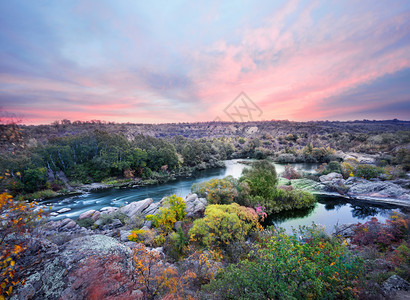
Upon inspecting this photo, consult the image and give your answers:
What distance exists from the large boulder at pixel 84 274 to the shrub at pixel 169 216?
33.2ft

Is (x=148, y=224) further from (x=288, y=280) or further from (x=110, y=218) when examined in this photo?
(x=288, y=280)

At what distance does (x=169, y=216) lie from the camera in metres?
14.6

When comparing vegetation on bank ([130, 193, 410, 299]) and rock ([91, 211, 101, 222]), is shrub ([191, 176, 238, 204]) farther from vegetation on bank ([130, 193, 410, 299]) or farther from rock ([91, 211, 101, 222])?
rock ([91, 211, 101, 222])

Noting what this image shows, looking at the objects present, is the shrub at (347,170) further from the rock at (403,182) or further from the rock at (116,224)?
the rock at (116,224)

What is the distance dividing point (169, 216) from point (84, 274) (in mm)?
11010

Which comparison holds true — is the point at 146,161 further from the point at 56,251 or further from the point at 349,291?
the point at 349,291

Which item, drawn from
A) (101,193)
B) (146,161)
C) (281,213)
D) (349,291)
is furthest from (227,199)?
(146,161)

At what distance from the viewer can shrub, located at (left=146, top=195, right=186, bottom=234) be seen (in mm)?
14430

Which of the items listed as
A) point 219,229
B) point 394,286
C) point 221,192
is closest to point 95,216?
point 221,192

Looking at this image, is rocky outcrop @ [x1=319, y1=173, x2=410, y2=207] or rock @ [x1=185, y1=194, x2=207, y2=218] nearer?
rock @ [x1=185, y1=194, x2=207, y2=218]

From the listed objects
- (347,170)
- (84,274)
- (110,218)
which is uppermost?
(84,274)

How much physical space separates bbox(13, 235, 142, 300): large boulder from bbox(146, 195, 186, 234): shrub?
10.1 m

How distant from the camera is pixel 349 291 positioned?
492 cm

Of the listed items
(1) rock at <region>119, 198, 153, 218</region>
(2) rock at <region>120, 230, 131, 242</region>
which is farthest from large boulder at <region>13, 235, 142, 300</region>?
(1) rock at <region>119, 198, 153, 218</region>
